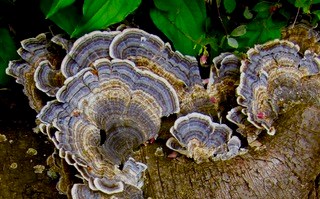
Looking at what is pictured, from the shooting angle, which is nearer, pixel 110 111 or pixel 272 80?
pixel 110 111

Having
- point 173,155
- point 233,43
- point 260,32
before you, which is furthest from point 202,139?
point 260,32

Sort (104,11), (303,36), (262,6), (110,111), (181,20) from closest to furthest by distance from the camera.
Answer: (104,11) < (110,111) < (181,20) < (262,6) < (303,36)

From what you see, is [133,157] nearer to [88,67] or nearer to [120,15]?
[88,67]

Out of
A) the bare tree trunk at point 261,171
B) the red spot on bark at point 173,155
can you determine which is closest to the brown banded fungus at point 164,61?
the red spot on bark at point 173,155

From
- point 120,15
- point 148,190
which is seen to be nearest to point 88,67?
point 120,15

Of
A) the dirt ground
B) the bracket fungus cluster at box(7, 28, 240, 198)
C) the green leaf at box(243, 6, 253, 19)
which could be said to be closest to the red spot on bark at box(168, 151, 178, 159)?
the bracket fungus cluster at box(7, 28, 240, 198)

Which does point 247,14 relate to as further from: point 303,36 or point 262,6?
point 303,36
